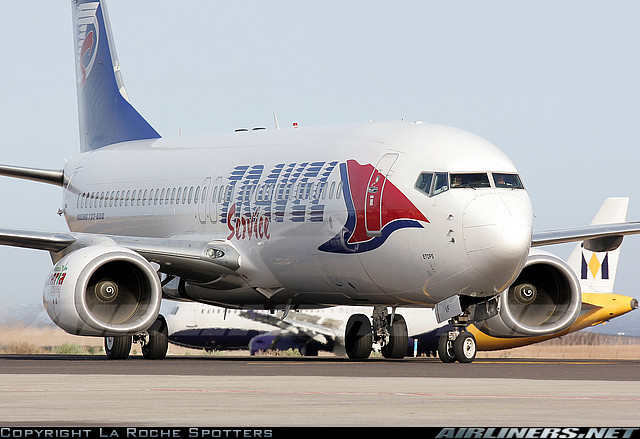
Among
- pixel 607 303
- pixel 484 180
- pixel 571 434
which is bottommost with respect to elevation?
pixel 607 303

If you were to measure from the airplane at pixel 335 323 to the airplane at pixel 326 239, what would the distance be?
714 cm

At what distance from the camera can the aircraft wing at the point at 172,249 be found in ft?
84.1

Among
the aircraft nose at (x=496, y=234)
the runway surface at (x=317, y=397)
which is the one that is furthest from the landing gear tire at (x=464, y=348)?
the runway surface at (x=317, y=397)

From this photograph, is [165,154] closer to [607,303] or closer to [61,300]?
[61,300]

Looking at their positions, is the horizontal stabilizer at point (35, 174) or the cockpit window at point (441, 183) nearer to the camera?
the cockpit window at point (441, 183)

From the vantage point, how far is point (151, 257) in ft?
84.2

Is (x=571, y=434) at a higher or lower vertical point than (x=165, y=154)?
lower

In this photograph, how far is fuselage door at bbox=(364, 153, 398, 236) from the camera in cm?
2269

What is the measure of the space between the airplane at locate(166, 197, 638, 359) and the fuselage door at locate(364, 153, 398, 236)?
36.7ft

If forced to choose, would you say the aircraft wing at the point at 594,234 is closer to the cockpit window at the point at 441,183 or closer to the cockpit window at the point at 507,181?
the cockpit window at the point at 507,181

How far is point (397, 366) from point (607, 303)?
15227 millimetres

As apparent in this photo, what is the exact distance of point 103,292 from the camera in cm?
2483

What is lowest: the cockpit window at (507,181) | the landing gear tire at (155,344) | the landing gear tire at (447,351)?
the landing gear tire at (155,344)

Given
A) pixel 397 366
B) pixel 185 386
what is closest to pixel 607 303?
pixel 397 366
